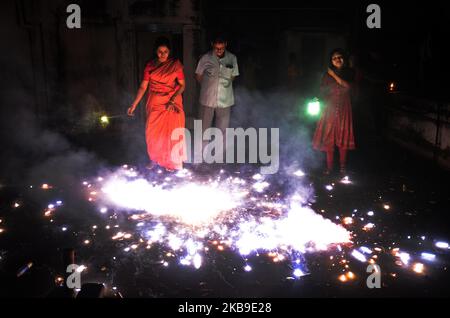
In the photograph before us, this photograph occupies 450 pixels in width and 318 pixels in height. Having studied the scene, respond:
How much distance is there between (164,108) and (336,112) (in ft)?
10.4

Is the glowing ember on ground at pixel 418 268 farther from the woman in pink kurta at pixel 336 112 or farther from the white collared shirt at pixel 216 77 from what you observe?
the white collared shirt at pixel 216 77

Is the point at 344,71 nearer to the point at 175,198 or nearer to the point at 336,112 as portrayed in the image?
the point at 336,112

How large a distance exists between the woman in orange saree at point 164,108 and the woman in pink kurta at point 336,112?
264cm

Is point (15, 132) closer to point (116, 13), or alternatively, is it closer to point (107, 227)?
point (116, 13)

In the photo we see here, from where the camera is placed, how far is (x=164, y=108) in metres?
7.26

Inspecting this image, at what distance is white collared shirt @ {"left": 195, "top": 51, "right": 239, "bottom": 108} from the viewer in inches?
301

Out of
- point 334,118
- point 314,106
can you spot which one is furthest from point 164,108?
point 334,118

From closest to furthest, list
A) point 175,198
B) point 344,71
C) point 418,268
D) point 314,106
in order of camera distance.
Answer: point 418,268 → point 175,198 → point 344,71 → point 314,106

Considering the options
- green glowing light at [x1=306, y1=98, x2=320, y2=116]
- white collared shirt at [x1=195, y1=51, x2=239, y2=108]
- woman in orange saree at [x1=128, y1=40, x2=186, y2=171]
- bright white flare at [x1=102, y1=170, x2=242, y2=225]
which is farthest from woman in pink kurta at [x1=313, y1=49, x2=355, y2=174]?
woman in orange saree at [x1=128, y1=40, x2=186, y2=171]

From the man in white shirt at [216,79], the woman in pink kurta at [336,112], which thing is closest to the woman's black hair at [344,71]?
the woman in pink kurta at [336,112]

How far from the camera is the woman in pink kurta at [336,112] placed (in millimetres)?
7117

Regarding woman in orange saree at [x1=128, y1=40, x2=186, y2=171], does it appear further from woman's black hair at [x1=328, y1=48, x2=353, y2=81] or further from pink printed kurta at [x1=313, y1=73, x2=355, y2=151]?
woman's black hair at [x1=328, y1=48, x2=353, y2=81]

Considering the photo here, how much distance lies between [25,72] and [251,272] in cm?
855

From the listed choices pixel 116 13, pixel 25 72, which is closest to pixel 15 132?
pixel 25 72
